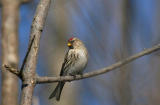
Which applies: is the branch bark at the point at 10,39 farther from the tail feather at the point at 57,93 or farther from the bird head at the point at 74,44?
the bird head at the point at 74,44

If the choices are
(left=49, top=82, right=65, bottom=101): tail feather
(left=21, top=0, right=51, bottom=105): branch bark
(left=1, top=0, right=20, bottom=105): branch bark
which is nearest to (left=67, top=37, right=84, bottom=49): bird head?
(left=49, top=82, right=65, bottom=101): tail feather

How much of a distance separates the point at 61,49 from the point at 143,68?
3.83 metres

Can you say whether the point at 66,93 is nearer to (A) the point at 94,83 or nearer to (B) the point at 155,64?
(A) the point at 94,83

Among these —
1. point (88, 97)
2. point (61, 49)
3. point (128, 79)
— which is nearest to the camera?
point (128, 79)

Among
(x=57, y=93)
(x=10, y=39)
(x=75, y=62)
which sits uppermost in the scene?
(x=10, y=39)

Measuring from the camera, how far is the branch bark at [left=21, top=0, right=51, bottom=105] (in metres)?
1.82

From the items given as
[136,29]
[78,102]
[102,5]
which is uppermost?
[102,5]

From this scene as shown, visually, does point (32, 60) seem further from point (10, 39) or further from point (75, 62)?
point (75, 62)

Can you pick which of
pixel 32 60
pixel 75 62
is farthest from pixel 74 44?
pixel 32 60

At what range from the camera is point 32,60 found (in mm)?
1969

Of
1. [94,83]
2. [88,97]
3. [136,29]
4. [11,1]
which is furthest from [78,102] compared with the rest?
[11,1]

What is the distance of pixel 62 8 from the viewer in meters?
8.03

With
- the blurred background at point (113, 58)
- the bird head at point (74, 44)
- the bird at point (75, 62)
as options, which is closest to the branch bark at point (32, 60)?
the blurred background at point (113, 58)

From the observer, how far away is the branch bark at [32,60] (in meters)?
1.82
